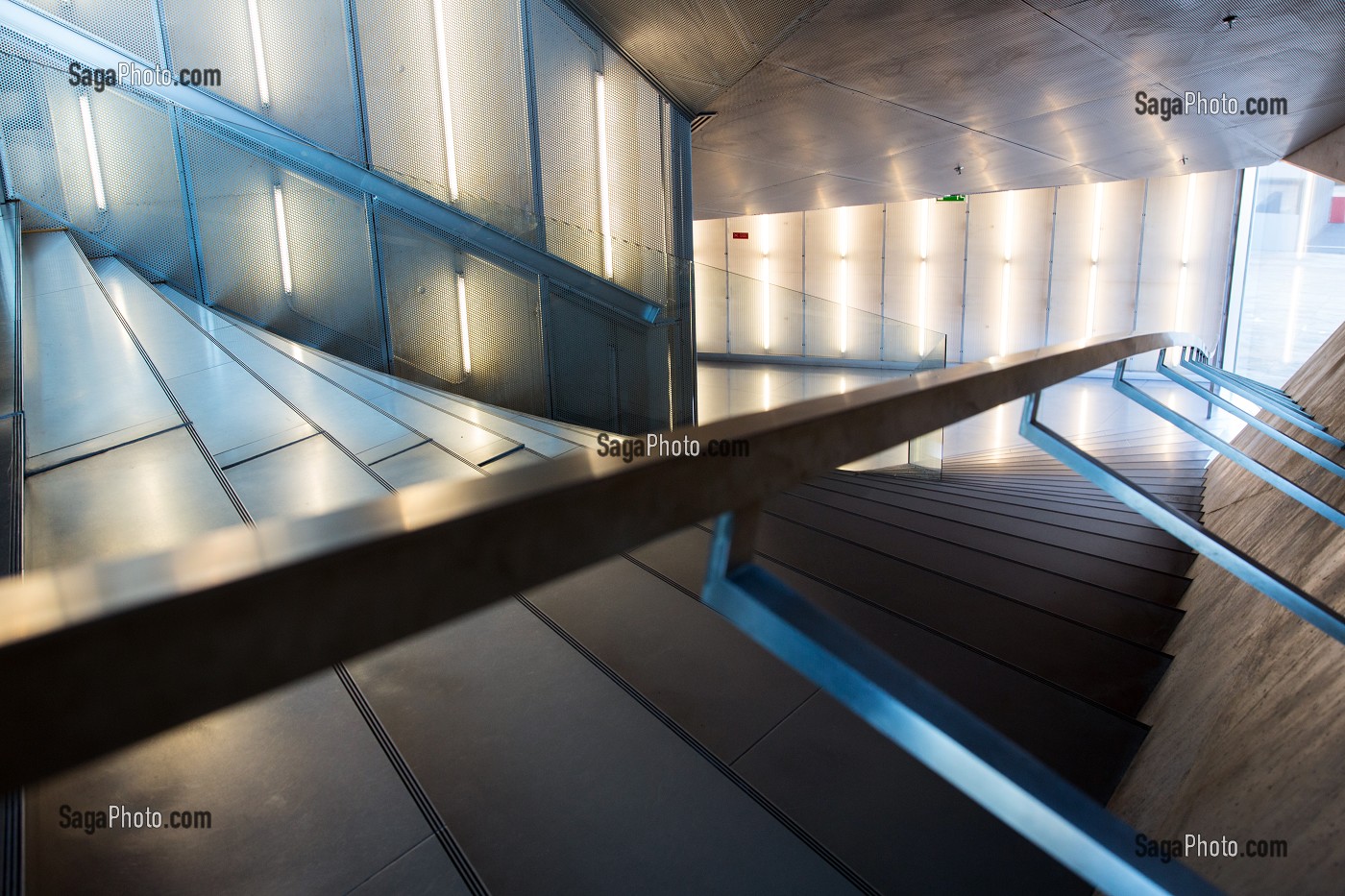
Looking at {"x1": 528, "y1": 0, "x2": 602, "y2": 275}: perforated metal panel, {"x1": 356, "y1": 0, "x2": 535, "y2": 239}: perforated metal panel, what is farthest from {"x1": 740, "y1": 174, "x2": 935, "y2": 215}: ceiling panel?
{"x1": 356, "y1": 0, "x2": 535, "y2": 239}: perforated metal panel

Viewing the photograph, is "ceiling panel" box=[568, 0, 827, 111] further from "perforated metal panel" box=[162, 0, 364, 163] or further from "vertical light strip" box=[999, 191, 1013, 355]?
"vertical light strip" box=[999, 191, 1013, 355]

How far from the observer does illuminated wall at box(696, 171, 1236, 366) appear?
16.9 m

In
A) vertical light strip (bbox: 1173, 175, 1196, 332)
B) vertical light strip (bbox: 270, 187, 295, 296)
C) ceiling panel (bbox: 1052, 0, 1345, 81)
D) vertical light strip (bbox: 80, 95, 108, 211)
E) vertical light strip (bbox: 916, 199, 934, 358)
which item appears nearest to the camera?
ceiling panel (bbox: 1052, 0, 1345, 81)

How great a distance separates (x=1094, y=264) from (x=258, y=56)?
56.7 ft

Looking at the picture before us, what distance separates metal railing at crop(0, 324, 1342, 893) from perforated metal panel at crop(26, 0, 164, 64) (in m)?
8.38

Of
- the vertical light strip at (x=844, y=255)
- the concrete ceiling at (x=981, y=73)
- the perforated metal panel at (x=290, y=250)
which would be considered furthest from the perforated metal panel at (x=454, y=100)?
the vertical light strip at (x=844, y=255)

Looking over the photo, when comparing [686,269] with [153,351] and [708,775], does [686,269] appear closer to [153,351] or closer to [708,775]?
[153,351]

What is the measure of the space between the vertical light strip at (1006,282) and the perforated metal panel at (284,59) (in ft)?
53.4

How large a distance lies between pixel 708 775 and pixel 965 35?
5.03m

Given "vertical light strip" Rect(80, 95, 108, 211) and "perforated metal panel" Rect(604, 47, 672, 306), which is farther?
"vertical light strip" Rect(80, 95, 108, 211)

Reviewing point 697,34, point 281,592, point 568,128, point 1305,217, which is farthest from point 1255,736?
point 1305,217

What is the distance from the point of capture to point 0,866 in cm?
134

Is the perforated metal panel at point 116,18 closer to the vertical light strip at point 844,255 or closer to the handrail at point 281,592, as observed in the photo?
the handrail at point 281,592

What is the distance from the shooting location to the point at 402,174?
674cm
